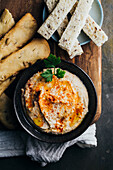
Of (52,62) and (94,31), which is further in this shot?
(94,31)

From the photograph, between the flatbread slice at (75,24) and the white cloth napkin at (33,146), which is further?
the white cloth napkin at (33,146)

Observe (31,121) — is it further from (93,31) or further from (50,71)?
(93,31)

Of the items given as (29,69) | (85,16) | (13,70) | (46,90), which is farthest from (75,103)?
(85,16)

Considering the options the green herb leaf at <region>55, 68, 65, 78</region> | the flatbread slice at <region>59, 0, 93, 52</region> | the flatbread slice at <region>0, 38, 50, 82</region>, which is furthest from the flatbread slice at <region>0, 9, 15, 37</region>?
the green herb leaf at <region>55, 68, 65, 78</region>

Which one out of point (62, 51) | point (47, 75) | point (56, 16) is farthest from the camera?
point (62, 51)

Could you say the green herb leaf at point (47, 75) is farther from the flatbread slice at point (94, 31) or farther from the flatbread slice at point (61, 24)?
the flatbread slice at point (94, 31)

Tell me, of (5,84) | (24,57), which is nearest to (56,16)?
(24,57)

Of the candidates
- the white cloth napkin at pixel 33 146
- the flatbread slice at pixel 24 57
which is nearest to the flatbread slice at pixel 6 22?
the flatbread slice at pixel 24 57
